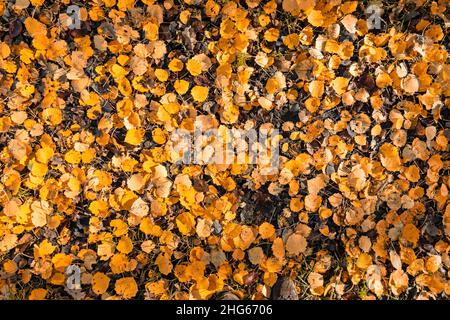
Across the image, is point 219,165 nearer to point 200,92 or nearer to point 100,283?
point 200,92

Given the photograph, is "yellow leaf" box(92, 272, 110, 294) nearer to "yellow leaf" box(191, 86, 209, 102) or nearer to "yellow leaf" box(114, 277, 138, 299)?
"yellow leaf" box(114, 277, 138, 299)

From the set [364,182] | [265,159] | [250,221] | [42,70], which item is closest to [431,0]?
[364,182]

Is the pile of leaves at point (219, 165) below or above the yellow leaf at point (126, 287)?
above

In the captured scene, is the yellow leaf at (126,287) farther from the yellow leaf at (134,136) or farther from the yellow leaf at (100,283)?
the yellow leaf at (134,136)


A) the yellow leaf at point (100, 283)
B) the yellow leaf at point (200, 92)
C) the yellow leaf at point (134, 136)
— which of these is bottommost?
the yellow leaf at point (100, 283)
